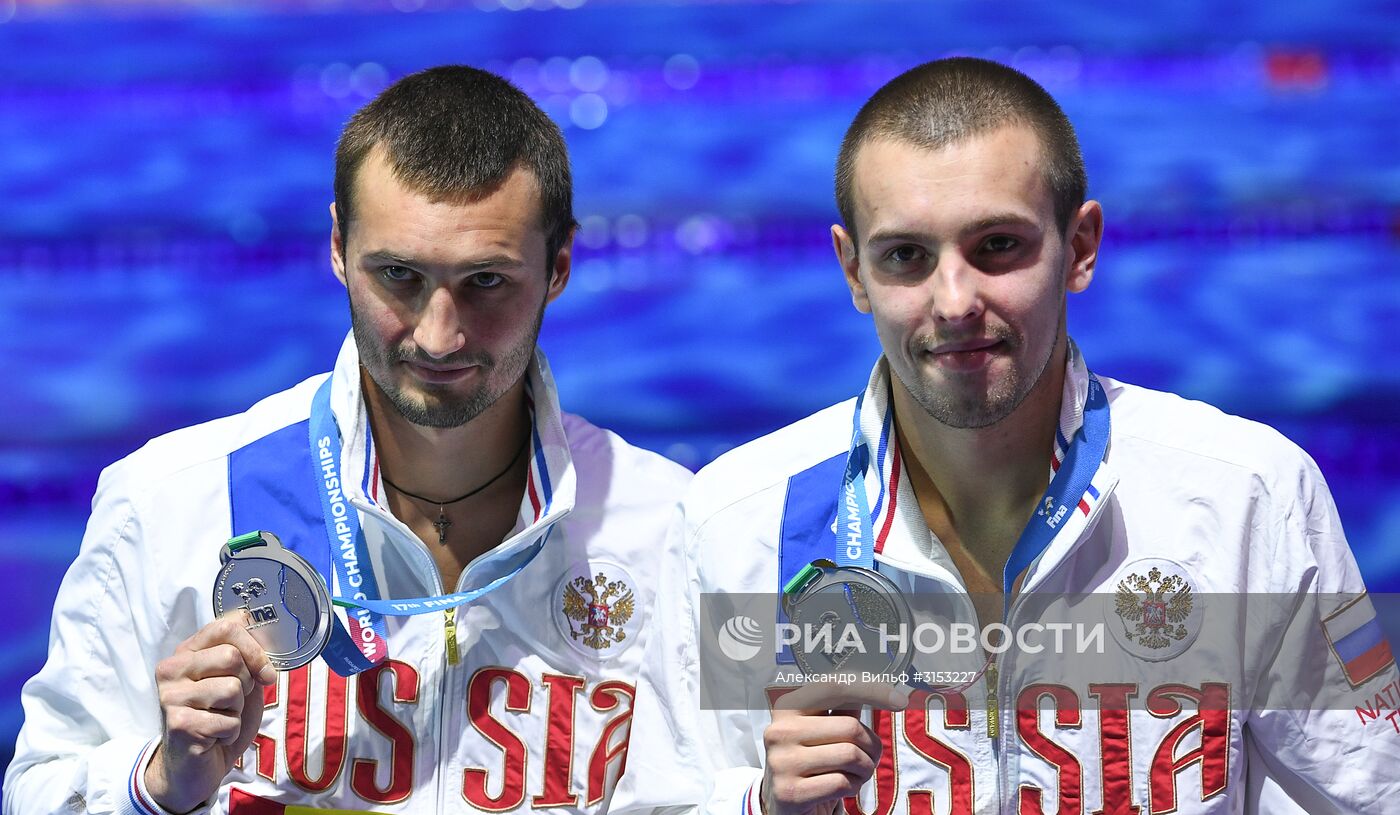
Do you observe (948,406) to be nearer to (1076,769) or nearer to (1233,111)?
(1076,769)

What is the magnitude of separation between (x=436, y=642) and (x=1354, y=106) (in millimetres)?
2633

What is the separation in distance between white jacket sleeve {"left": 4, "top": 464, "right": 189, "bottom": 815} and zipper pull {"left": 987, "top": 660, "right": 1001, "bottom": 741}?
1268 mm

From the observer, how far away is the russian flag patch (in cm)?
223

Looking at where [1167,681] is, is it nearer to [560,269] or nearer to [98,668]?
[560,269]

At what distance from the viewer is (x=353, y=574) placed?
2.42m

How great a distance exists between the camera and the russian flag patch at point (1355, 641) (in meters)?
2.23

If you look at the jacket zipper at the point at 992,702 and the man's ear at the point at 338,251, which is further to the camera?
the man's ear at the point at 338,251

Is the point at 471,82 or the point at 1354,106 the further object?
the point at 1354,106

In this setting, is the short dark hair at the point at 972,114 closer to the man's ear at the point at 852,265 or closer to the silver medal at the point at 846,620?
the man's ear at the point at 852,265

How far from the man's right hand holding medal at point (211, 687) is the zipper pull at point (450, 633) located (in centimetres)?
32

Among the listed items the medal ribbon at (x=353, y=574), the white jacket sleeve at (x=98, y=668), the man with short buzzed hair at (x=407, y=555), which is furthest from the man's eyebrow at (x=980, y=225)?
the white jacket sleeve at (x=98, y=668)

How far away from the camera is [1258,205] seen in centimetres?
372

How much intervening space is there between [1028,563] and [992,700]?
0.68ft

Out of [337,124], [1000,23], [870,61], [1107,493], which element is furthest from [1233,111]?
[337,124]
